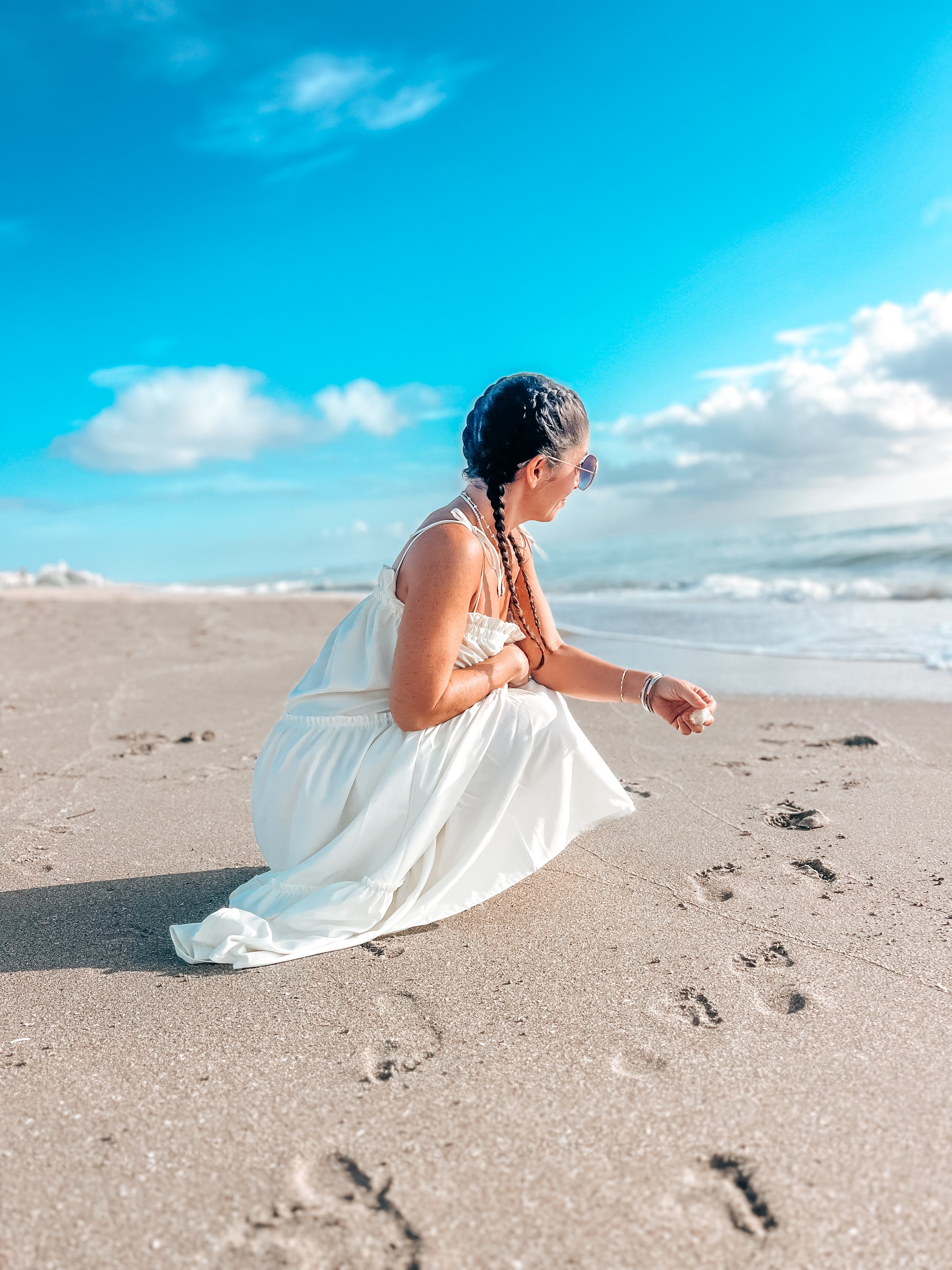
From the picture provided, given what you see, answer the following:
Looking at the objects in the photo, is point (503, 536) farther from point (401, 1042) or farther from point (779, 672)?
point (779, 672)

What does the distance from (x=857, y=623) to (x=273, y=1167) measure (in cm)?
1011

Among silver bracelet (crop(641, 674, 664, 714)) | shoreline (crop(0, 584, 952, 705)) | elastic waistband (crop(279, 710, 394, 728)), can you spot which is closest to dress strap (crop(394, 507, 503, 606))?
elastic waistband (crop(279, 710, 394, 728))

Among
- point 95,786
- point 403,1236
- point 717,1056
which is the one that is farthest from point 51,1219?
point 95,786

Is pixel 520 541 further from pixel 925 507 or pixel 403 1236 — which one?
pixel 925 507

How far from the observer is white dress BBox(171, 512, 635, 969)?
2.47 meters

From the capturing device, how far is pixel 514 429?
2547 mm

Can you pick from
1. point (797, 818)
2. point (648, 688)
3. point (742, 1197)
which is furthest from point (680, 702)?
point (742, 1197)

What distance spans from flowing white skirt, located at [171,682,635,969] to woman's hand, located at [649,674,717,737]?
0.98 feet

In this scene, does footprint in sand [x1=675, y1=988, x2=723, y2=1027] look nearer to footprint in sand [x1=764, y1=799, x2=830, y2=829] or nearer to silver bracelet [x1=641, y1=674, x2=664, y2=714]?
silver bracelet [x1=641, y1=674, x2=664, y2=714]

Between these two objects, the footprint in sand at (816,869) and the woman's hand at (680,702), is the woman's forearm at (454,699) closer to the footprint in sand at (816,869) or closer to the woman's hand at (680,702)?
the woman's hand at (680,702)

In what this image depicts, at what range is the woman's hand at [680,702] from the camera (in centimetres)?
277

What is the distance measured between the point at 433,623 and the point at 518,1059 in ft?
3.50

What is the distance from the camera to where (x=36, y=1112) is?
181cm

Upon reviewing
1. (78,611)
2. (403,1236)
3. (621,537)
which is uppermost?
(621,537)
